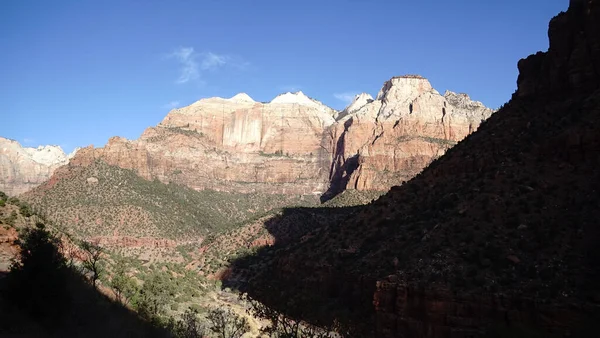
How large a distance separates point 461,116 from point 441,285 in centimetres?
11742

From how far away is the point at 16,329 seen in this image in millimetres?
20469

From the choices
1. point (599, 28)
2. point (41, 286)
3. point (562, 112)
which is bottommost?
point (41, 286)

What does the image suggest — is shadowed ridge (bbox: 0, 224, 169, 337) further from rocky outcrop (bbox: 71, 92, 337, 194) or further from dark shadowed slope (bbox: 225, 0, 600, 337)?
rocky outcrop (bbox: 71, 92, 337, 194)

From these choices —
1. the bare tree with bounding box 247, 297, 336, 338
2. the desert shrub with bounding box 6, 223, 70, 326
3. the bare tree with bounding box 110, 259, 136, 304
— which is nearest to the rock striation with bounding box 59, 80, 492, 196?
the bare tree with bounding box 110, 259, 136, 304

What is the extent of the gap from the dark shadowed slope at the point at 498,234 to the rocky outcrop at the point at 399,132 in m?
70.6

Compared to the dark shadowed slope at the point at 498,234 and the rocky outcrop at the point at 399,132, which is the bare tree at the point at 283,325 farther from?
the rocky outcrop at the point at 399,132

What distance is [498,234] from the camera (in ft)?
108

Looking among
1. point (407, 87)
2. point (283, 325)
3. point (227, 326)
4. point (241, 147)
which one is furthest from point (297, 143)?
point (283, 325)

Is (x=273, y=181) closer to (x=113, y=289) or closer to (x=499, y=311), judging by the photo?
(x=113, y=289)

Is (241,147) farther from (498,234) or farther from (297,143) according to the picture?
(498,234)

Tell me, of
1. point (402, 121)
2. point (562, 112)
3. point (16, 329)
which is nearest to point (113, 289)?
point (16, 329)

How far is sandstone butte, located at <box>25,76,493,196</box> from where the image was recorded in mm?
124625

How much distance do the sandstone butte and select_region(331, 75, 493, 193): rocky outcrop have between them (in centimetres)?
27

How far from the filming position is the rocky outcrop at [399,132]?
124 m
